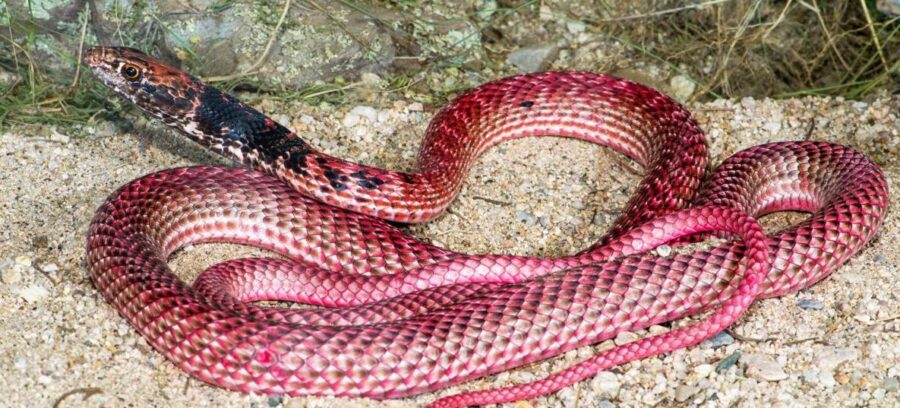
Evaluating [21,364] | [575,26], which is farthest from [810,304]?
[21,364]

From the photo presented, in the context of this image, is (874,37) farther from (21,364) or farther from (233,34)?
(21,364)

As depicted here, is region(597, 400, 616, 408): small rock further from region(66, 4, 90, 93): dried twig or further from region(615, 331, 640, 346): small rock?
region(66, 4, 90, 93): dried twig

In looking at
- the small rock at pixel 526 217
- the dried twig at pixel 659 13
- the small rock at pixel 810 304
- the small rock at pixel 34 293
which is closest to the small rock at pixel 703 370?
the small rock at pixel 810 304

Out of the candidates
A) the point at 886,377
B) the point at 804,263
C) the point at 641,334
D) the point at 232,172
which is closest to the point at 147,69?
the point at 232,172

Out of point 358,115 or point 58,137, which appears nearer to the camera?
point 58,137

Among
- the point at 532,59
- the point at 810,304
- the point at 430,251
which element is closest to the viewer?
the point at 810,304
